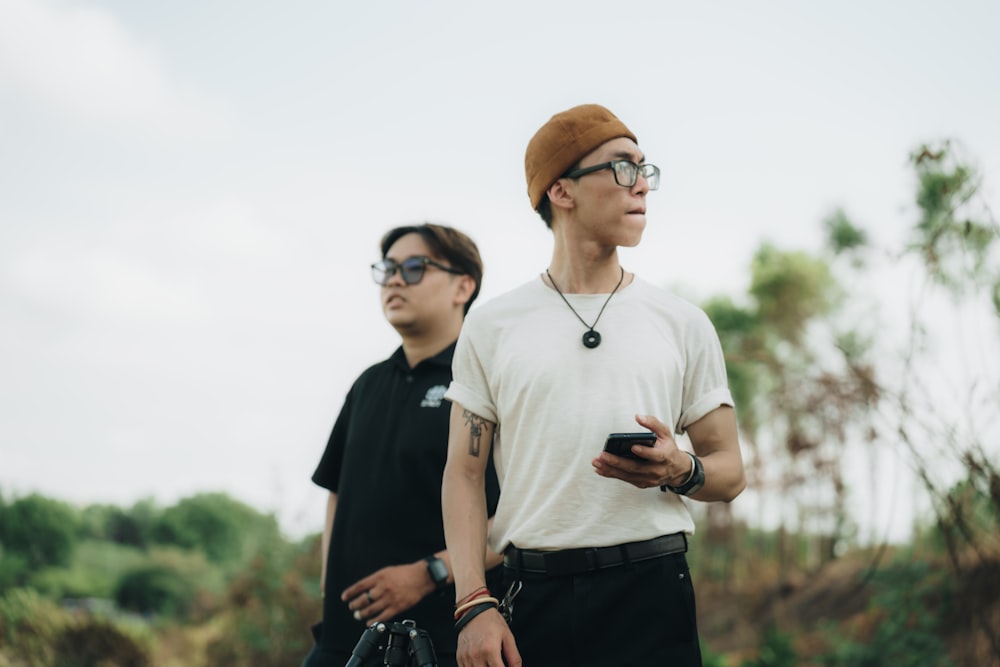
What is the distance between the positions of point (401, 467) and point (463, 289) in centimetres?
94

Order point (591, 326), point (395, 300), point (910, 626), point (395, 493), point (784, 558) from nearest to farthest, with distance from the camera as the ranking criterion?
1. point (591, 326)
2. point (395, 493)
3. point (395, 300)
4. point (910, 626)
5. point (784, 558)

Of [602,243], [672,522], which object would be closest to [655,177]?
[602,243]

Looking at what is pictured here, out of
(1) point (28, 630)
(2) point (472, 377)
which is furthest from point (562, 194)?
(1) point (28, 630)

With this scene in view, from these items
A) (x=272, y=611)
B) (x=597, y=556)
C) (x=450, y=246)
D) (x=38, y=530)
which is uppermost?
(x=450, y=246)

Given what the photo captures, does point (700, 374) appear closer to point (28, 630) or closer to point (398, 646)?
point (398, 646)

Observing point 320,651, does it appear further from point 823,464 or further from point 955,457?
point 823,464

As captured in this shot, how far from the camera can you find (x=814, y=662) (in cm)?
1070

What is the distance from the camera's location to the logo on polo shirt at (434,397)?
3709 mm

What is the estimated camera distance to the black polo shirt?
11.4 feet

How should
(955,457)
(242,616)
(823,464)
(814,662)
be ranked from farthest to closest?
(823,464)
(814,662)
(242,616)
(955,457)

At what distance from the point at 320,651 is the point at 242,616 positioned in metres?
6.40

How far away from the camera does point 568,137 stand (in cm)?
272

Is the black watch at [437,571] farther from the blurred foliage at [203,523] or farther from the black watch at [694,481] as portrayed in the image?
the blurred foliage at [203,523]

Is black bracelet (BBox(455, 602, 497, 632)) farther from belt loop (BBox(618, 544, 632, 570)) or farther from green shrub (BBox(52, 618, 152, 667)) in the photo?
green shrub (BBox(52, 618, 152, 667))
